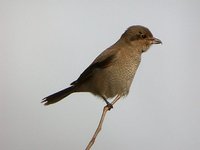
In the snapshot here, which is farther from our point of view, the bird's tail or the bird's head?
the bird's head

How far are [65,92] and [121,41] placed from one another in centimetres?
43

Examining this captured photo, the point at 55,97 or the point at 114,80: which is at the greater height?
the point at 55,97

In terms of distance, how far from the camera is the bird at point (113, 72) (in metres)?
1.62

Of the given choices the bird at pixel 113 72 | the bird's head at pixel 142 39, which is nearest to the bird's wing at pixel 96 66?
the bird at pixel 113 72

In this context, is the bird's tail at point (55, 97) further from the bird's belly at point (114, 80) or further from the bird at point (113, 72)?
the bird's belly at point (114, 80)

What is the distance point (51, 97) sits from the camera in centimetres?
158

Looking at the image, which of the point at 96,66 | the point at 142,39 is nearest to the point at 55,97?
the point at 96,66

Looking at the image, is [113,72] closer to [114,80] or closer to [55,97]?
[114,80]

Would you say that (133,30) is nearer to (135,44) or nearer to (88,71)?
(135,44)

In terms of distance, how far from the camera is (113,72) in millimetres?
1650

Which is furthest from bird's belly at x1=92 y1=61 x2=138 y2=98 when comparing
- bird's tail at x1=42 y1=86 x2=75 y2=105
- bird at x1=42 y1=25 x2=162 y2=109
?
bird's tail at x1=42 y1=86 x2=75 y2=105

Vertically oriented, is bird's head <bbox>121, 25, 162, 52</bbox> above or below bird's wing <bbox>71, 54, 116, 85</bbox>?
below

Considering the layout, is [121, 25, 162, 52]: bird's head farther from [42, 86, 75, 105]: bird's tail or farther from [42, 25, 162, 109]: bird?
[42, 86, 75, 105]: bird's tail

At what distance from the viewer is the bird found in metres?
1.62
